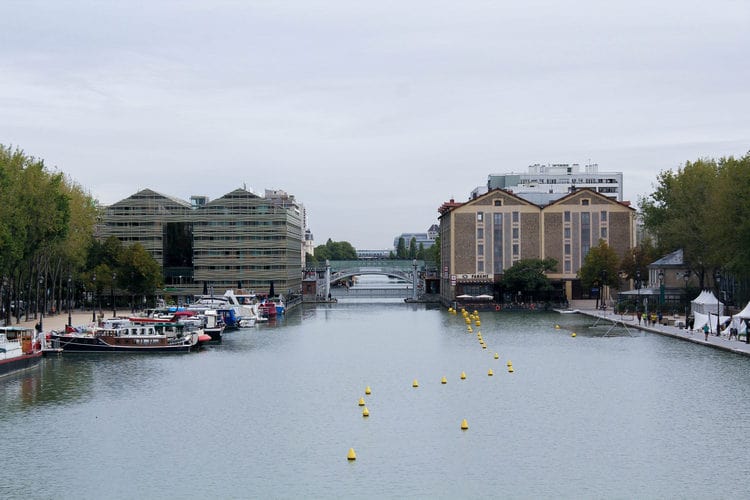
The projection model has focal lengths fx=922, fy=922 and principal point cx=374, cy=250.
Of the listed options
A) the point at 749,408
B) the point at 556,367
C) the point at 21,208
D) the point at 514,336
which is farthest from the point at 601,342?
the point at 21,208

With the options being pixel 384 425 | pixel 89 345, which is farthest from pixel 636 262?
pixel 384 425

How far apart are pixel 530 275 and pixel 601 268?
11362mm

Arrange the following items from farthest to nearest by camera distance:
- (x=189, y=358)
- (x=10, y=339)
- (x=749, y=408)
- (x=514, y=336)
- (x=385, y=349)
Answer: (x=514, y=336)
(x=385, y=349)
(x=189, y=358)
(x=10, y=339)
(x=749, y=408)

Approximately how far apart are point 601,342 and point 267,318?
53.3 metres

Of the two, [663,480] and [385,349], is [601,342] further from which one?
[663,480]

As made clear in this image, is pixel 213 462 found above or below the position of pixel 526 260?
below

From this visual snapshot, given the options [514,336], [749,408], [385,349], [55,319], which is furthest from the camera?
[55,319]

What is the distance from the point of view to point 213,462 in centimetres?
3850

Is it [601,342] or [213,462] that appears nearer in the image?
[213,462]

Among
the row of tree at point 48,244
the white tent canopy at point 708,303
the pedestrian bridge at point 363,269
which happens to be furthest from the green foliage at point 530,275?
the row of tree at point 48,244

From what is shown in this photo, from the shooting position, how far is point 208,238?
158 m

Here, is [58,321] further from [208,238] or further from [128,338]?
[208,238]

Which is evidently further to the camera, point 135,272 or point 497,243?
point 497,243

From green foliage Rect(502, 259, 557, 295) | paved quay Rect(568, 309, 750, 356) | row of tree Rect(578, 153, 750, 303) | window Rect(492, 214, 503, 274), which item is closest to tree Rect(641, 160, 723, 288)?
row of tree Rect(578, 153, 750, 303)
